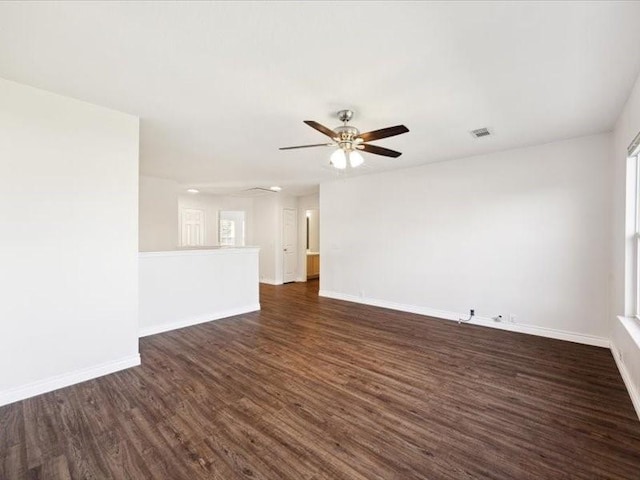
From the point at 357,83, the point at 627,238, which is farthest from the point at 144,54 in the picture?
the point at 627,238

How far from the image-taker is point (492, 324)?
4262 mm

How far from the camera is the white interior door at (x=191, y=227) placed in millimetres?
8148

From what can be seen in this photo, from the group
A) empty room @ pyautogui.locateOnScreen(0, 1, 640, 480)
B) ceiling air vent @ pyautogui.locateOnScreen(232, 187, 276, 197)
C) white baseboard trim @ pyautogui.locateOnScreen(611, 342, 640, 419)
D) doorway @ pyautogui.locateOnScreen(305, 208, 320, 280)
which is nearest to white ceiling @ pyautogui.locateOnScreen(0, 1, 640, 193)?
empty room @ pyautogui.locateOnScreen(0, 1, 640, 480)

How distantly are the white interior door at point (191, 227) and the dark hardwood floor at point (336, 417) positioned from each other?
517 cm

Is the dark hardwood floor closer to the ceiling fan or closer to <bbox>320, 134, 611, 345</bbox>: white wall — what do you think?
<bbox>320, 134, 611, 345</bbox>: white wall

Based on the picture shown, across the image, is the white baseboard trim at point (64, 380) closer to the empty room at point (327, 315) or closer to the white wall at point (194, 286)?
the empty room at point (327, 315)

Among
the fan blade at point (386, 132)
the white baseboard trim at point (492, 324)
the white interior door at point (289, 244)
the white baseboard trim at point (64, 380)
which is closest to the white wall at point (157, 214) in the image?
the white interior door at point (289, 244)

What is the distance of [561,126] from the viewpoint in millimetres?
3252

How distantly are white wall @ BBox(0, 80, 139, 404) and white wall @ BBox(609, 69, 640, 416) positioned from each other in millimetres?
4437

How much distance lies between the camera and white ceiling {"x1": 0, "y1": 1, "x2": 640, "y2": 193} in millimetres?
1637

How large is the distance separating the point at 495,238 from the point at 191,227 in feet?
24.3

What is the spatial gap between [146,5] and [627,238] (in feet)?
13.7

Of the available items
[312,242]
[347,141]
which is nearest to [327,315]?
[347,141]

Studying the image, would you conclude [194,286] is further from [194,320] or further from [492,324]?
[492,324]
